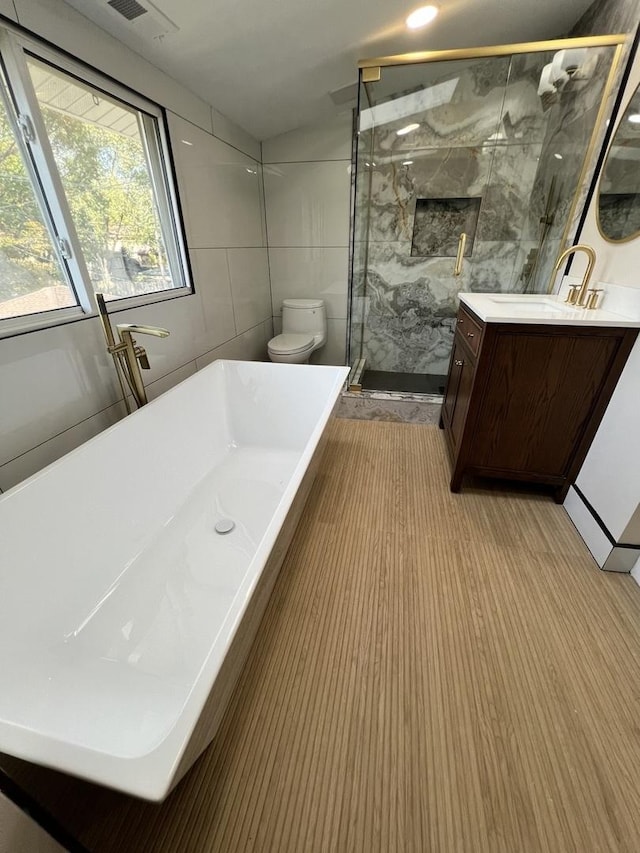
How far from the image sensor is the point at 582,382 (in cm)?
154

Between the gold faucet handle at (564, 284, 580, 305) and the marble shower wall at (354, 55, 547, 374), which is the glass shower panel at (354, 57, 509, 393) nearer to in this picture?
the marble shower wall at (354, 55, 547, 374)

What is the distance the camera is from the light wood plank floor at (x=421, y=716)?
2.74 feet

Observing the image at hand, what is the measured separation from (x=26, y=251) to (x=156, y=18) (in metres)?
1.06

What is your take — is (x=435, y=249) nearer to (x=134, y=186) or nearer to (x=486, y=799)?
(x=134, y=186)

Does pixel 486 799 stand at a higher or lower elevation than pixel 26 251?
lower

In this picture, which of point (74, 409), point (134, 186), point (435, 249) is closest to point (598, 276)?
point (435, 249)

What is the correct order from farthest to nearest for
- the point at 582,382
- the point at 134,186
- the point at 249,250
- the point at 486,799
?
the point at 249,250
the point at 134,186
the point at 582,382
the point at 486,799

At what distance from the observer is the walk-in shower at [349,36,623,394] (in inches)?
81.0

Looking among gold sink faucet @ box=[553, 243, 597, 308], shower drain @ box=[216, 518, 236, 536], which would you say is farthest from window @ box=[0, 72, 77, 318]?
gold sink faucet @ box=[553, 243, 597, 308]

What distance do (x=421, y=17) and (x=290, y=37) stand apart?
0.68 metres

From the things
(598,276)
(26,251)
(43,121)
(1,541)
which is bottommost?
(1,541)

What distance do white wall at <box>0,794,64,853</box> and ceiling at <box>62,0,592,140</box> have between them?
2231 millimetres

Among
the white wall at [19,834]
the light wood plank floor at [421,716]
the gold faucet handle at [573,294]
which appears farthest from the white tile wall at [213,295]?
the gold faucet handle at [573,294]

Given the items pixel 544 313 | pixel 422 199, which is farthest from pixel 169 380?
pixel 422 199
